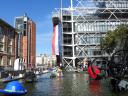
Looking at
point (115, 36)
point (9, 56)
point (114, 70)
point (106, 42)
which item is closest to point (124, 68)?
point (114, 70)

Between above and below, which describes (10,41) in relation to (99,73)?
above

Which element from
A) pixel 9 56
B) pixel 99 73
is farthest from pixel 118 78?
pixel 9 56

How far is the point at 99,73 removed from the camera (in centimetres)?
6219

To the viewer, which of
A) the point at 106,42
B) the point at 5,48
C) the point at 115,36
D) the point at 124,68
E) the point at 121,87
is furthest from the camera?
the point at 5,48

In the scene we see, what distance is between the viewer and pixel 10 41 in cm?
13488

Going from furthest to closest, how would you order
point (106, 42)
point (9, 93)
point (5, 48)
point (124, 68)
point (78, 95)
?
point (5, 48) → point (106, 42) → point (124, 68) → point (78, 95) → point (9, 93)

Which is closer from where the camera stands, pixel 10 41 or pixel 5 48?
pixel 5 48

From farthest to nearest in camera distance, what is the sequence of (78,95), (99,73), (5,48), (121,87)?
(5,48)
(99,73)
(121,87)
(78,95)

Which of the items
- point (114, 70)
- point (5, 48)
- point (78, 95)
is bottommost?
point (78, 95)

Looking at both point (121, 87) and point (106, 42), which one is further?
point (106, 42)

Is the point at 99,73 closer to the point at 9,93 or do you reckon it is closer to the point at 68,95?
the point at 68,95

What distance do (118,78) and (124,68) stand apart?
8.71ft

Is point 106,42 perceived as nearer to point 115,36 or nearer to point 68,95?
point 115,36

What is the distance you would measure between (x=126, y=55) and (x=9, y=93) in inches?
953
